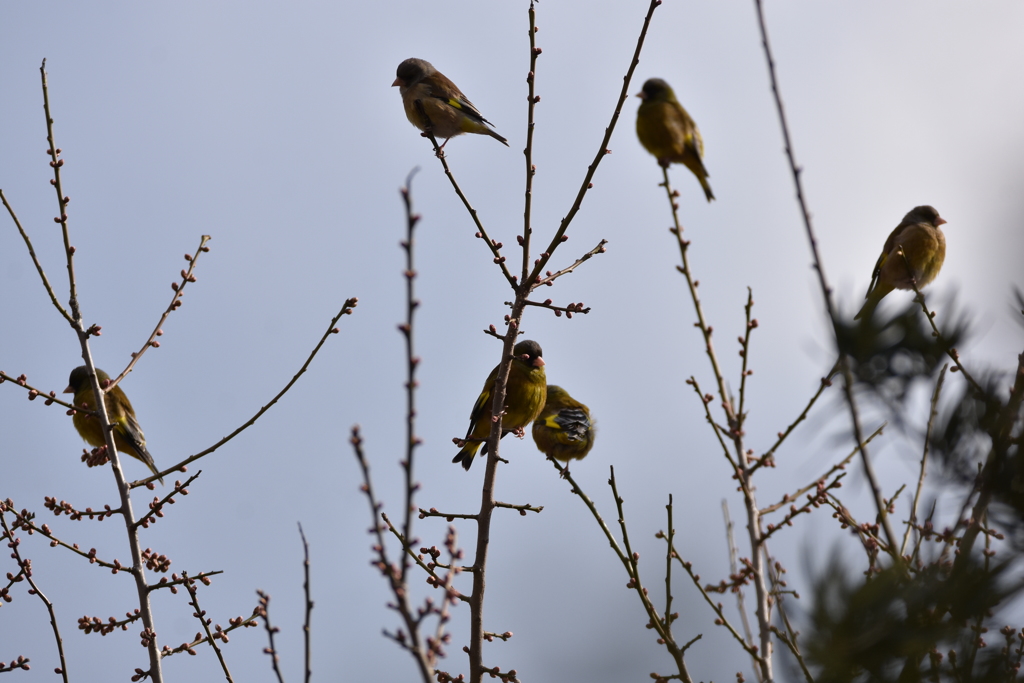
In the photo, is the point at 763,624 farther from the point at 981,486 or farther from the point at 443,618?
the point at 981,486

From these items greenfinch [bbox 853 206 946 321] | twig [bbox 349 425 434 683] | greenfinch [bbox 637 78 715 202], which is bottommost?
twig [bbox 349 425 434 683]

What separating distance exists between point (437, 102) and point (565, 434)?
10.0 feet

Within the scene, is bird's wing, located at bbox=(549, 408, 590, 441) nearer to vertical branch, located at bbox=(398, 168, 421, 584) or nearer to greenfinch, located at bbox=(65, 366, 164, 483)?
greenfinch, located at bbox=(65, 366, 164, 483)

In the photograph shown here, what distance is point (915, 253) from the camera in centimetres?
810

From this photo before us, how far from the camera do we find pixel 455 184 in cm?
429

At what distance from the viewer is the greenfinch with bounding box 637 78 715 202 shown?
28.2 feet

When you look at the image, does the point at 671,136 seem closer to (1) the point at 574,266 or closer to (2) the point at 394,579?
(1) the point at 574,266

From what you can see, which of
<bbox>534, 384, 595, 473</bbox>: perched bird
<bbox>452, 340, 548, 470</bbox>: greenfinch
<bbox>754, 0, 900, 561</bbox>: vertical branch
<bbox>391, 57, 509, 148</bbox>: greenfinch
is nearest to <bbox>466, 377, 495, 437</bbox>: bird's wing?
<bbox>452, 340, 548, 470</bbox>: greenfinch

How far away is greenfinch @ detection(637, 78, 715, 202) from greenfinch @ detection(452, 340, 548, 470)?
2747 millimetres

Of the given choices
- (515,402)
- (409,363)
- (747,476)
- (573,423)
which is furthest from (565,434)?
(409,363)

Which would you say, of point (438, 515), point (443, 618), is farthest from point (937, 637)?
point (438, 515)

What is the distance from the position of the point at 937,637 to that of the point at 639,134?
7856mm

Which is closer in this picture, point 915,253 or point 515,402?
point 515,402

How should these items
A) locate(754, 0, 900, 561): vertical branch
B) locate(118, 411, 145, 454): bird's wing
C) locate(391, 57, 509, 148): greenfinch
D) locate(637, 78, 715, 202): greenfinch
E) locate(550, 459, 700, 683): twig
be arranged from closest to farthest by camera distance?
1. locate(754, 0, 900, 561): vertical branch
2. locate(550, 459, 700, 683): twig
3. locate(118, 411, 145, 454): bird's wing
4. locate(391, 57, 509, 148): greenfinch
5. locate(637, 78, 715, 202): greenfinch
